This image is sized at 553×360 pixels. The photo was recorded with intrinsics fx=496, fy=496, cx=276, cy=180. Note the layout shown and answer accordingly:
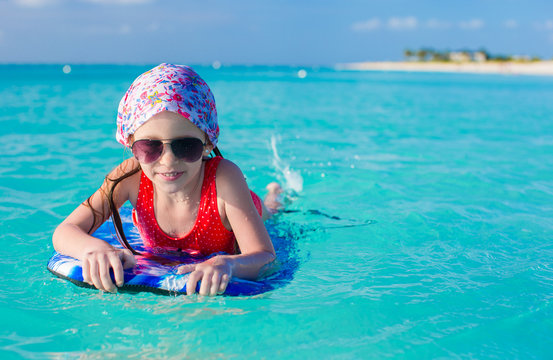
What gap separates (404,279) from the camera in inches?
117

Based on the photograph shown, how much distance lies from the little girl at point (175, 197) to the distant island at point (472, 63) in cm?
6789

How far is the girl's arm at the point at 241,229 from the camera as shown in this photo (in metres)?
2.43

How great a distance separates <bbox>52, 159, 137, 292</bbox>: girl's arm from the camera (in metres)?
2.29

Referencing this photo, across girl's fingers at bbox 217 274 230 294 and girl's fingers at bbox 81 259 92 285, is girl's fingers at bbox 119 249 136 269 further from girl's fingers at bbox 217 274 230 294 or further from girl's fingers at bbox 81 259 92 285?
girl's fingers at bbox 217 274 230 294

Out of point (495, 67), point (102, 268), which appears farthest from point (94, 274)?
point (495, 67)

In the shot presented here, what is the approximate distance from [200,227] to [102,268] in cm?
66

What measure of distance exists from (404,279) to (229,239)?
3.51 feet

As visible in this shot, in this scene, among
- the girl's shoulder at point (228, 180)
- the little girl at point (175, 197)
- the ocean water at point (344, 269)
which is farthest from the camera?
the girl's shoulder at point (228, 180)

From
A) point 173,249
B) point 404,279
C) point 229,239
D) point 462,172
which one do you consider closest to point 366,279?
point 404,279

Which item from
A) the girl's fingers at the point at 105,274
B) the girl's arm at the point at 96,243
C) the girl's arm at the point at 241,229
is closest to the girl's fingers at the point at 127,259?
the girl's arm at the point at 96,243

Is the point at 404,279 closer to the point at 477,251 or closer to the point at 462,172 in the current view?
the point at 477,251

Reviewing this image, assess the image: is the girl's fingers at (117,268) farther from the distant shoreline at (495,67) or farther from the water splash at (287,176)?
the distant shoreline at (495,67)

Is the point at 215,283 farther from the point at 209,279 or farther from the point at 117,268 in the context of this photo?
the point at 117,268

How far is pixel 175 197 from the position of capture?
9.22ft
